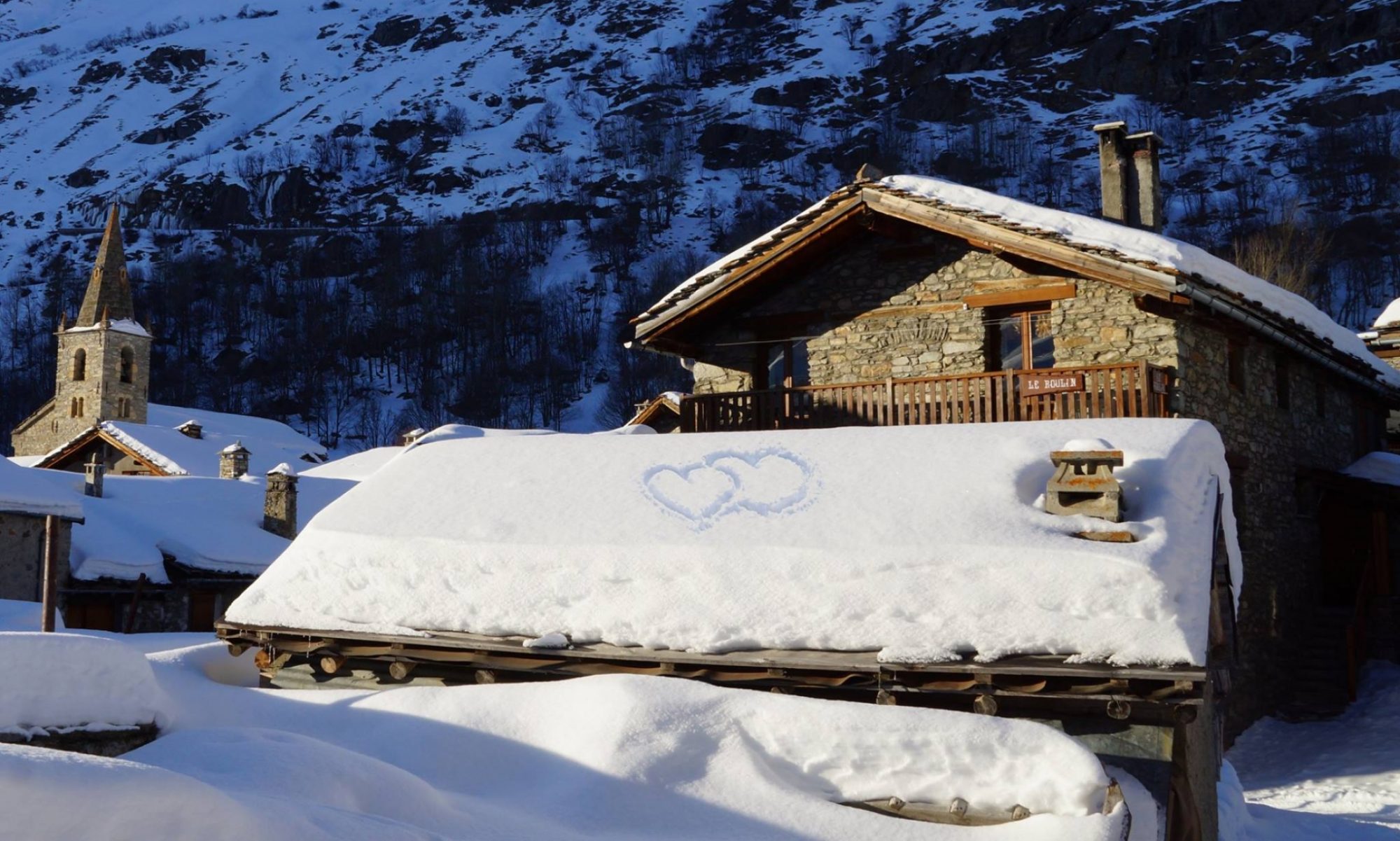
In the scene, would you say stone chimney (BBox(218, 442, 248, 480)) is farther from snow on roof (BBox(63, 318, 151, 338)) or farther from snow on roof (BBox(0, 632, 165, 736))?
snow on roof (BBox(0, 632, 165, 736))

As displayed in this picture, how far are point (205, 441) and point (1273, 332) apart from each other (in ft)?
133

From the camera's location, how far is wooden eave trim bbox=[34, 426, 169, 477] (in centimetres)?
4009

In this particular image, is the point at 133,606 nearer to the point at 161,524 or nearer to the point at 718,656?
the point at 161,524

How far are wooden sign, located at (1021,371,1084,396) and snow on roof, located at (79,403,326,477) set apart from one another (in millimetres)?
27069

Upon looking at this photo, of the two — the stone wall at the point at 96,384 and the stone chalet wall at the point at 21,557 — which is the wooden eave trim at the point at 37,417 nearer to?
the stone wall at the point at 96,384

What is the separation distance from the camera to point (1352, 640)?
17.1 metres

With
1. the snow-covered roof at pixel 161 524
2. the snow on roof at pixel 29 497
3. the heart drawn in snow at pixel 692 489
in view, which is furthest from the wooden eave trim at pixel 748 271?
the snow-covered roof at pixel 161 524

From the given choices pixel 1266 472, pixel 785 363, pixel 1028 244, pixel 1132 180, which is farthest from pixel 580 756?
pixel 1132 180

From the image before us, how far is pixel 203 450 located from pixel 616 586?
38915mm

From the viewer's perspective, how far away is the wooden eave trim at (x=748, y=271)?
51.3 ft

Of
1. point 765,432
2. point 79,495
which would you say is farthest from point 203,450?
point 765,432

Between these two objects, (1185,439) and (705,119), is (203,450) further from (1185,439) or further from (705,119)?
(705,119)

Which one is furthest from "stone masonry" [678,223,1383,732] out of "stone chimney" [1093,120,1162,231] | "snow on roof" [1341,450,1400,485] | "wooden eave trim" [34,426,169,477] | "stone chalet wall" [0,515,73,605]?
"wooden eave trim" [34,426,169,477]

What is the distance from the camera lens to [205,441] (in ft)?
155
